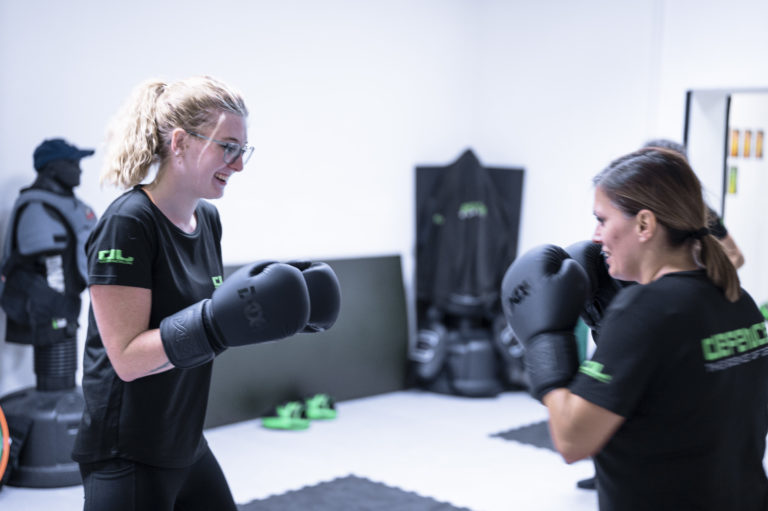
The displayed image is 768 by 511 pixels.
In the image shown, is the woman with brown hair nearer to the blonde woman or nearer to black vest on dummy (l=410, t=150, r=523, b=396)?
the blonde woman

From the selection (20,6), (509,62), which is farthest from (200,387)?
(509,62)

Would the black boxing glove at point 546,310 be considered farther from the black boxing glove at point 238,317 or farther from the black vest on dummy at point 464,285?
the black vest on dummy at point 464,285

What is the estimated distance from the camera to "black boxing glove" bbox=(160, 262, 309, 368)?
1.76 meters

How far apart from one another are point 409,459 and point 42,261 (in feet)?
6.31

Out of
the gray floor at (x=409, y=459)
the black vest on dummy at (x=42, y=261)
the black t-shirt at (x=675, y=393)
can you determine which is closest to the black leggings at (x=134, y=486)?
the black t-shirt at (x=675, y=393)

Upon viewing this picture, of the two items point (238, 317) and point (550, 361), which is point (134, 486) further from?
point (550, 361)

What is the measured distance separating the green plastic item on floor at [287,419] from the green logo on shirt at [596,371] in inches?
138

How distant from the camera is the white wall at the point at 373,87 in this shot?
4.31 meters

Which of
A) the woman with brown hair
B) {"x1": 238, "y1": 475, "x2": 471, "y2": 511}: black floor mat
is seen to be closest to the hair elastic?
the woman with brown hair

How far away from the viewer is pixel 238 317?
180 cm

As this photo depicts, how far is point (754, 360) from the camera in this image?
157 cm

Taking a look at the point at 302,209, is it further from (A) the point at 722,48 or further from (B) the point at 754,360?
(B) the point at 754,360

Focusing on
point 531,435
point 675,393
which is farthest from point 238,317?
point 531,435

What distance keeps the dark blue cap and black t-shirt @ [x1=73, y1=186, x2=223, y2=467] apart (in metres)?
2.13
